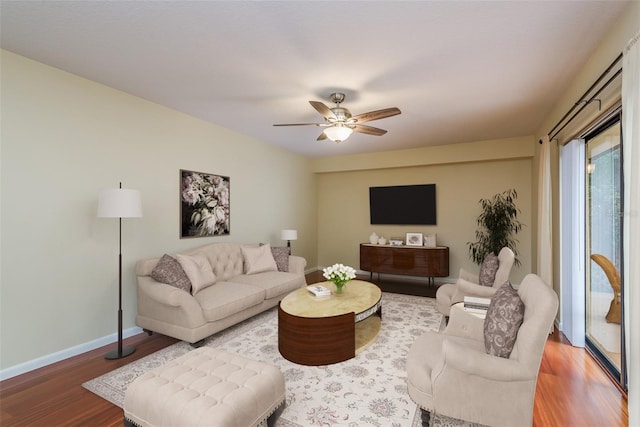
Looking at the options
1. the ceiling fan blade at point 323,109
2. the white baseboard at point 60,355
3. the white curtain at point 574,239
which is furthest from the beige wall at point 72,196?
the white curtain at point 574,239

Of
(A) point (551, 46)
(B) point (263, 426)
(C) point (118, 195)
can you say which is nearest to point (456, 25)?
(A) point (551, 46)

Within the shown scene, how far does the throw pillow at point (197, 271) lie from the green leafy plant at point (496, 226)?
14.9 ft

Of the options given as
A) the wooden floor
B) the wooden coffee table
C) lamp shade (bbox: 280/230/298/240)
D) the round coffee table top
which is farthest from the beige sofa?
lamp shade (bbox: 280/230/298/240)

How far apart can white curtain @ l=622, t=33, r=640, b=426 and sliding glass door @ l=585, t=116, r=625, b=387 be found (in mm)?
817

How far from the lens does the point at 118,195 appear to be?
2.76 metres

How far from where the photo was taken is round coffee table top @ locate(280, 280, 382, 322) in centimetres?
286

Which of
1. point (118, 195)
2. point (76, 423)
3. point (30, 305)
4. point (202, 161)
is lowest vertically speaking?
point (76, 423)

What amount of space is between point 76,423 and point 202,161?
318 centimetres

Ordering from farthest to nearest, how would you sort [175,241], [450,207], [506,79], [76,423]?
[450,207] → [175,241] → [506,79] → [76,423]

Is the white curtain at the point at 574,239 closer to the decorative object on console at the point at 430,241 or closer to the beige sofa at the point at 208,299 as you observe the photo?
the decorative object on console at the point at 430,241

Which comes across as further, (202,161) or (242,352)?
(202,161)

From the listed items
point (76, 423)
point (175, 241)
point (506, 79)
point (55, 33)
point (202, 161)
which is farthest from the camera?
point (202, 161)

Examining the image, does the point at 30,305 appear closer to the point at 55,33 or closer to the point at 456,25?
the point at 55,33

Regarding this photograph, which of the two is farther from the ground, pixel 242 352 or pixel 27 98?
pixel 27 98
